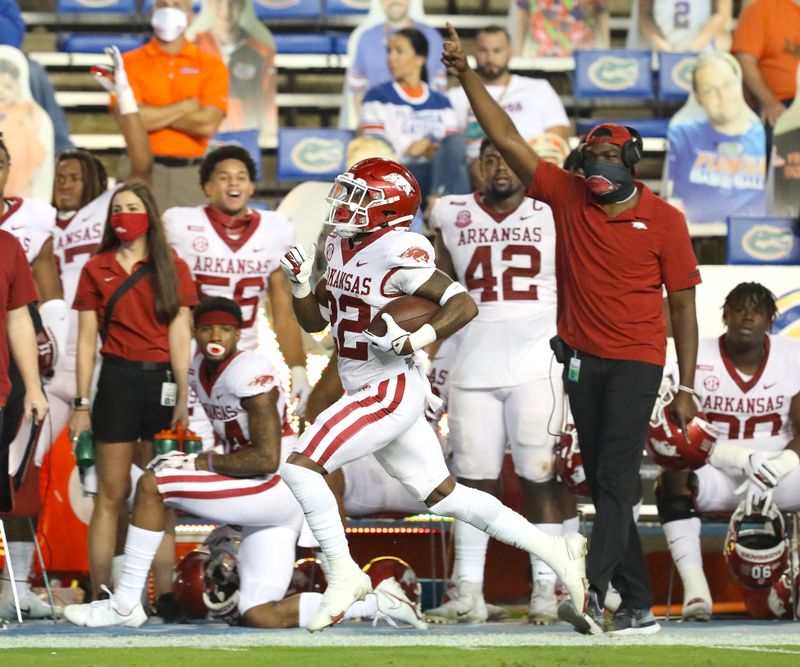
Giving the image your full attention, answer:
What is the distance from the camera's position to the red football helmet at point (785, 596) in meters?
6.48

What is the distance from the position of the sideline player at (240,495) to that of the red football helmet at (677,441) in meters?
1.31

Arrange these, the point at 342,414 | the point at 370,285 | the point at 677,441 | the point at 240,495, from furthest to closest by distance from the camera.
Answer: the point at 677,441
the point at 240,495
the point at 370,285
the point at 342,414

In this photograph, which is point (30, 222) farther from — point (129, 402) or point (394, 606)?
point (394, 606)

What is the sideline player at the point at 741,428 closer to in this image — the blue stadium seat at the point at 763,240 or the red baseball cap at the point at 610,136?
the red baseball cap at the point at 610,136

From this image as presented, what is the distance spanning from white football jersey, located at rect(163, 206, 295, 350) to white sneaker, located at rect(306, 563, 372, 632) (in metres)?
2.15

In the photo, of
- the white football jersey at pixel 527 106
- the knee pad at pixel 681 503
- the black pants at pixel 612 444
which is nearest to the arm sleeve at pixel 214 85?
the white football jersey at pixel 527 106

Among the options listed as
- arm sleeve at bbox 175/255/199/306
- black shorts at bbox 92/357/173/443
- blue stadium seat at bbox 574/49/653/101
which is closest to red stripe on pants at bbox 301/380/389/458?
black shorts at bbox 92/357/173/443

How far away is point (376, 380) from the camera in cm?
504

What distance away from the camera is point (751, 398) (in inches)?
267

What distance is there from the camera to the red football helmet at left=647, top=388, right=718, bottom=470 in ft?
21.0

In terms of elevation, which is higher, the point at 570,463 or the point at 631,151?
the point at 631,151

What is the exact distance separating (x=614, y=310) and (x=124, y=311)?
80.3 inches

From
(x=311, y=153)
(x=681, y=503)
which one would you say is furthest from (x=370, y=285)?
(x=311, y=153)

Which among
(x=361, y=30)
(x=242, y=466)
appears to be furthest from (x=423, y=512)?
(x=361, y=30)
